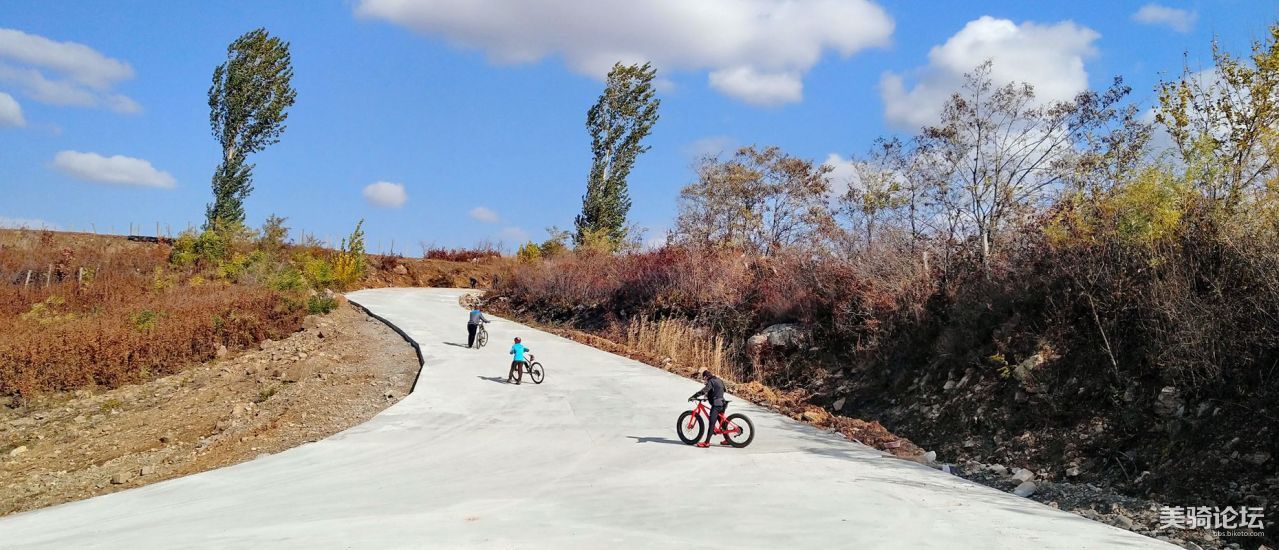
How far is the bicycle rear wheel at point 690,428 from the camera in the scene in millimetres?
10766

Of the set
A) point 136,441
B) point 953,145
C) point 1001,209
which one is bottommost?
point 136,441

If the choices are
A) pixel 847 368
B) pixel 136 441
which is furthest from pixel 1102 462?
pixel 136 441

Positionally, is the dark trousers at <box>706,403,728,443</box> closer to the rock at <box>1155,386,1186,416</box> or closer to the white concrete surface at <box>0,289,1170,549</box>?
the white concrete surface at <box>0,289,1170,549</box>

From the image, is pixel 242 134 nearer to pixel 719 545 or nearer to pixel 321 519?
pixel 321 519

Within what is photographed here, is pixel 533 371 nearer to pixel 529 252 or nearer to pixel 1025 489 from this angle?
pixel 1025 489

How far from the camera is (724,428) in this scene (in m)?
10.6

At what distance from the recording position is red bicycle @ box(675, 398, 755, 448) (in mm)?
10570

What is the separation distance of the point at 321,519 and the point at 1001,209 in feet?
45.7

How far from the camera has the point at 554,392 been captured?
1520 cm

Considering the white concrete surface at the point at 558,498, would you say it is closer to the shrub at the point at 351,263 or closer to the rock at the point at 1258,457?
the rock at the point at 1258,457

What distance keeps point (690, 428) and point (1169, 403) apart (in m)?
6.12

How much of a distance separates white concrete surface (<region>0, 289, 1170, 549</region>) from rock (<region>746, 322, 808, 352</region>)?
5.29 meters

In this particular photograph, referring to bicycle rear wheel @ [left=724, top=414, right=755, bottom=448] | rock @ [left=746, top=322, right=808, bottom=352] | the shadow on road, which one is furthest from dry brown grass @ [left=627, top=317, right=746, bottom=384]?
bicycle rear wheel @ [left=724, top=414, right=755, bottom=448]

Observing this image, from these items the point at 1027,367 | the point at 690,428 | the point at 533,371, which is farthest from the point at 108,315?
the point at 1027,367
